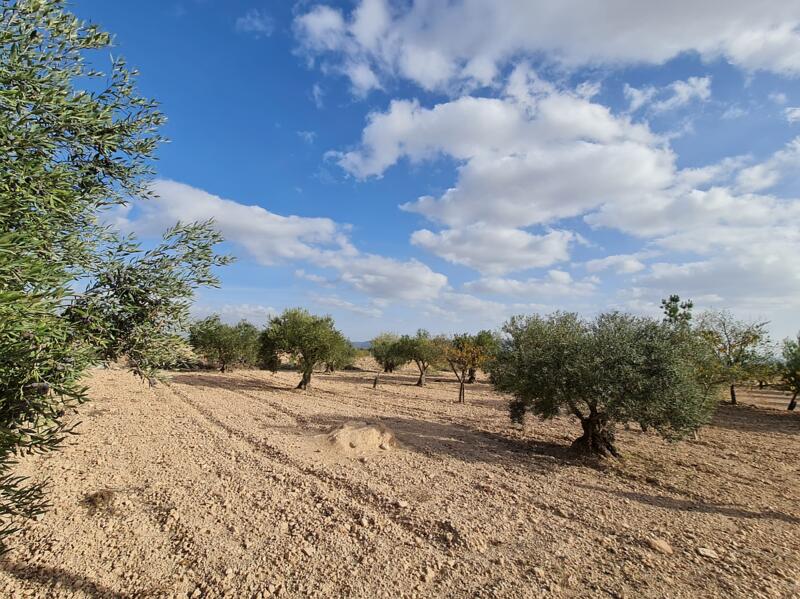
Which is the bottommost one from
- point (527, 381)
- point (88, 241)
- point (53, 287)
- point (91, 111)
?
point (527, 381)

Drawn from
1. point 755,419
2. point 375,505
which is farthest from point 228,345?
point 755,419

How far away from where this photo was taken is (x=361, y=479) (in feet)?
34.2

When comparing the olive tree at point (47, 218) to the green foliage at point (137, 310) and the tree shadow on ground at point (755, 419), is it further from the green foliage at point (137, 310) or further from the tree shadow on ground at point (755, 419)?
the tree shadow on ground at point (755, 419)

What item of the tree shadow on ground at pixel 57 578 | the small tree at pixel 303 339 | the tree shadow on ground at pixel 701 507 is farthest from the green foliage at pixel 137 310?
the small tree at pixel 303 339

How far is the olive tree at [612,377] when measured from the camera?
488 inches

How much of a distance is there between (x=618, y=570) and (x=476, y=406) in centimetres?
2017

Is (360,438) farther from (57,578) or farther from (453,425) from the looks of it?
(57,578)

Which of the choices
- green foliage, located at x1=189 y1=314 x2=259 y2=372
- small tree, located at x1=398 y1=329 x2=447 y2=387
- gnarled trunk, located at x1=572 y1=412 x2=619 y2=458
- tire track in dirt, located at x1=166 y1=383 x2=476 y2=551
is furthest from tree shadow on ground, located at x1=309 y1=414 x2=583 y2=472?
green foliage, located at x1=189 y1=314 x2=259 y2=372

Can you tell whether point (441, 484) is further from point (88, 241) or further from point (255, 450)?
point (88, 241)

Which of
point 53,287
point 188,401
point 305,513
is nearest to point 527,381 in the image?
point 305,513

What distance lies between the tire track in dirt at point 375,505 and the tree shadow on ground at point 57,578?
3.24 m

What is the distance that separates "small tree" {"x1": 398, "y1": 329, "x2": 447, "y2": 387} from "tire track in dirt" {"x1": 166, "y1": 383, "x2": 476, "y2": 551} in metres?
30.0

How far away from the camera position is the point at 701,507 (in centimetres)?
965

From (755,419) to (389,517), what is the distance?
28472 mm
